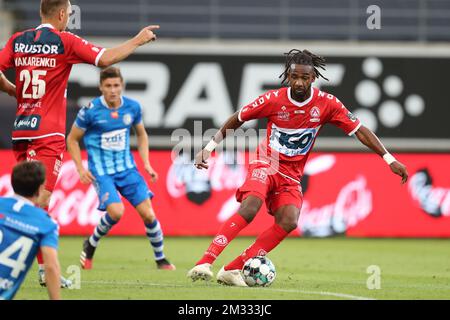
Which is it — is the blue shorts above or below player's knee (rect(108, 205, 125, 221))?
above

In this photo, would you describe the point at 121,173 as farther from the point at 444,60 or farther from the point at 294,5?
the point at 294,5

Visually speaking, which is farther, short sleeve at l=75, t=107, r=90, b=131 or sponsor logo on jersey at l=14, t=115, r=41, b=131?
short sleeve at l=75, t=107, r=90, b=131

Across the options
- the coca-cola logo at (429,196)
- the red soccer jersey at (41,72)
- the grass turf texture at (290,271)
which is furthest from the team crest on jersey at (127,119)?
the coca-cola logo at (429,196)

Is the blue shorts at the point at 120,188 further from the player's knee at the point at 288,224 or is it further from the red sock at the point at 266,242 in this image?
the player's knee at the point at 288,224

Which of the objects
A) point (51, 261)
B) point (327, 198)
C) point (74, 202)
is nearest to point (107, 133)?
point (74, 202)

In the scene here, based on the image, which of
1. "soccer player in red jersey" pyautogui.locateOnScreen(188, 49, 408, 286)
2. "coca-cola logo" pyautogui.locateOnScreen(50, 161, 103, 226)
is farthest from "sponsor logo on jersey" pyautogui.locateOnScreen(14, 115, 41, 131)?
"coca-cola logo" pyautogui.locateOnScreen(50, 161, 103, 226)

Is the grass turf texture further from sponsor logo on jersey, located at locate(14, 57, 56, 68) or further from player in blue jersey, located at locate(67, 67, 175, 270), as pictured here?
sponsor logo on jersey, located at locate(14, 57, 56, 68)

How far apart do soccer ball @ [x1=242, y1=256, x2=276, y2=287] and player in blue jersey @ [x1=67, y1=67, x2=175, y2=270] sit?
2.35 meters

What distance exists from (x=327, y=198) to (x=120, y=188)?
657cm

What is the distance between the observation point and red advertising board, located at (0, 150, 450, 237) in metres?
16.3

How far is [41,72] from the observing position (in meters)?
8.05

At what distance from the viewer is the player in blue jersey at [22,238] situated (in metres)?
5.65

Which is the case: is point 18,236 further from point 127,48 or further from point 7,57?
point 7,57
